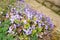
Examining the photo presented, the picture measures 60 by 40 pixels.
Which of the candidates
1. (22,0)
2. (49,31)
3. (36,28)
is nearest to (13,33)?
(36,28)

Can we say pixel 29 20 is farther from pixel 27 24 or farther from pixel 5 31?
pixel 5 31

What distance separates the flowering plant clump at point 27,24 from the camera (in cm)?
333

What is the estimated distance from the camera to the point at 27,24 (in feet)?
11.2

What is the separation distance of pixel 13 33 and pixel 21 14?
465mm

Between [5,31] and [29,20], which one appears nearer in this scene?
[5,31]

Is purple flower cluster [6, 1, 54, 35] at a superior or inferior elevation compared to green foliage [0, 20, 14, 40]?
superior

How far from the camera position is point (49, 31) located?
354 centimetres

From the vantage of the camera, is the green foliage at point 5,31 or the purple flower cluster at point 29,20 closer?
the green foliage at point 5,31

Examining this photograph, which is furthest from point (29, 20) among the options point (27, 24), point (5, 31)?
point (5, 31)

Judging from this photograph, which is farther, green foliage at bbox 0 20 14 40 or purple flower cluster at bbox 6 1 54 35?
purple flower cluster at bbox 6 1 54 35

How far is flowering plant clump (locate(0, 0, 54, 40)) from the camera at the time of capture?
3.33 m

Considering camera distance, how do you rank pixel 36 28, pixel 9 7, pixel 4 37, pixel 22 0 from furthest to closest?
pixel 22 0
pixel 9 7
pixel 36 28
pixel 4 37

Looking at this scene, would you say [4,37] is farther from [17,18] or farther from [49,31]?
[49,31]

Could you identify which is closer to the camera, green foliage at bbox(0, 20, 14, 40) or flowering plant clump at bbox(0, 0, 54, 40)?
green foliage at bbox(0, 20, 14, 40)
